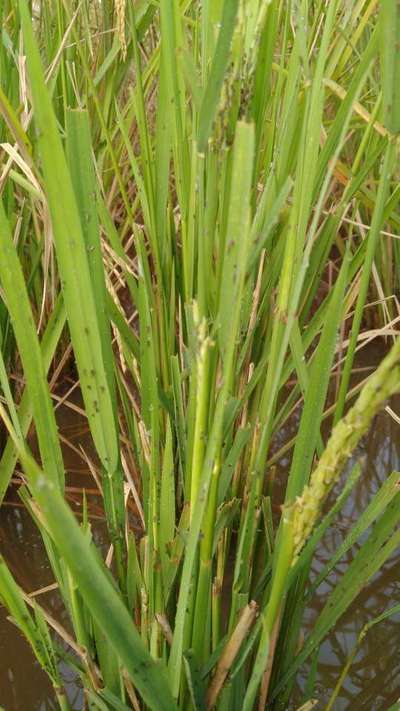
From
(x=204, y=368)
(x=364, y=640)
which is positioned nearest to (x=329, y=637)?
(x=364, y=640)

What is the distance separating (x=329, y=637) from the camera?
0.80 metres

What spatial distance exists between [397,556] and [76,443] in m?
0.46

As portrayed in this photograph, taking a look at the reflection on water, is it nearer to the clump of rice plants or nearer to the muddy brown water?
the muddy brown water

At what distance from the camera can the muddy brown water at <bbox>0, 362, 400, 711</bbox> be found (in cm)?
74

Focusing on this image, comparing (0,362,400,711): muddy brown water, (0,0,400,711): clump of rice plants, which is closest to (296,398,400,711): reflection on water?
(0,362,400,711): muddy brown water

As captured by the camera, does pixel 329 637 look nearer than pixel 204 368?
No

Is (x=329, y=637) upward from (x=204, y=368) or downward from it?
downward

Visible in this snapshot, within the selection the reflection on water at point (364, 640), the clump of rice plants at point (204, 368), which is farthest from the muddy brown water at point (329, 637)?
the clump of rice plants at point (204, 368)

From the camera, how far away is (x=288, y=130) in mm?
612

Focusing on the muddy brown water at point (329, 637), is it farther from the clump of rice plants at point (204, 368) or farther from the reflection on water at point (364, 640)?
the clump of rice plants at point (204, 368)

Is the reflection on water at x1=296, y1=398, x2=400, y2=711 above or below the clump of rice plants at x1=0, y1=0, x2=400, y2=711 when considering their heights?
below

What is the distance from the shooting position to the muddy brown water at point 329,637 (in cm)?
74

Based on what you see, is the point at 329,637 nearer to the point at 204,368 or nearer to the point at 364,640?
the point at 364,640

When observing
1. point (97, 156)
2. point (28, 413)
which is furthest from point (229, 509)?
point (97, 156)
